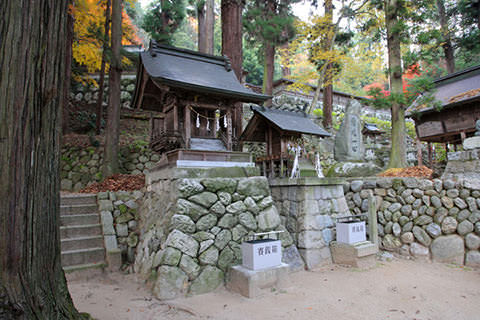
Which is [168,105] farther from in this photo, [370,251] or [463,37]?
[463,37]

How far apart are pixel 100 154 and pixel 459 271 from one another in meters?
11.9

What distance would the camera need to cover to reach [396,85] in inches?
397

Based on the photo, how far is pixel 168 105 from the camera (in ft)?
21.3

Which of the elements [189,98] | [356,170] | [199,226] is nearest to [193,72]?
[189,98]

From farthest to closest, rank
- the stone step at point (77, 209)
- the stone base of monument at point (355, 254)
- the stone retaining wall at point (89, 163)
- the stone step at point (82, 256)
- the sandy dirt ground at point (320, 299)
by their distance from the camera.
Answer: the stone retaining wall at point (89, 163), the stone step at point (77, 209), the stone base of monument at point (355, 254), the stone step at point (82, 256), the sandy dirt ground at point (320, 299)

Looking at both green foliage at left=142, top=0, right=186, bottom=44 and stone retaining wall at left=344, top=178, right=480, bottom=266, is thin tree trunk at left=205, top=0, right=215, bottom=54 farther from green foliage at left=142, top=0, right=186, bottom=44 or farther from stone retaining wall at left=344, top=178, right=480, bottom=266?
stone retaining wall at left=344, top=178, right=480, bottom=266

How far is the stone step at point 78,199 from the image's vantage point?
23.3 feet

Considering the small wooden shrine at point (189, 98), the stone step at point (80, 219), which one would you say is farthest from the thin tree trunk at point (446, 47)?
the stone step at point (80, 219)

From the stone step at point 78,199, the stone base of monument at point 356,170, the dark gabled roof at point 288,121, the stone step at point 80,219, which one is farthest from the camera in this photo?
the stone base of monument at point 356,170

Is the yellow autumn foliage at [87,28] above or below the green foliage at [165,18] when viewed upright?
below

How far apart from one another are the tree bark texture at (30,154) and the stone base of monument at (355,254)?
555 centimetres

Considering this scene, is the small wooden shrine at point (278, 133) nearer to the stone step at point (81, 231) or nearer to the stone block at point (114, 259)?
A: the stone block at point (114, 259)

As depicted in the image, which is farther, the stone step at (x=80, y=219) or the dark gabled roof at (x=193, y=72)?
the stone step at (x=80, y=219)

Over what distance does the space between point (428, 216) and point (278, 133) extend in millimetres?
4357
